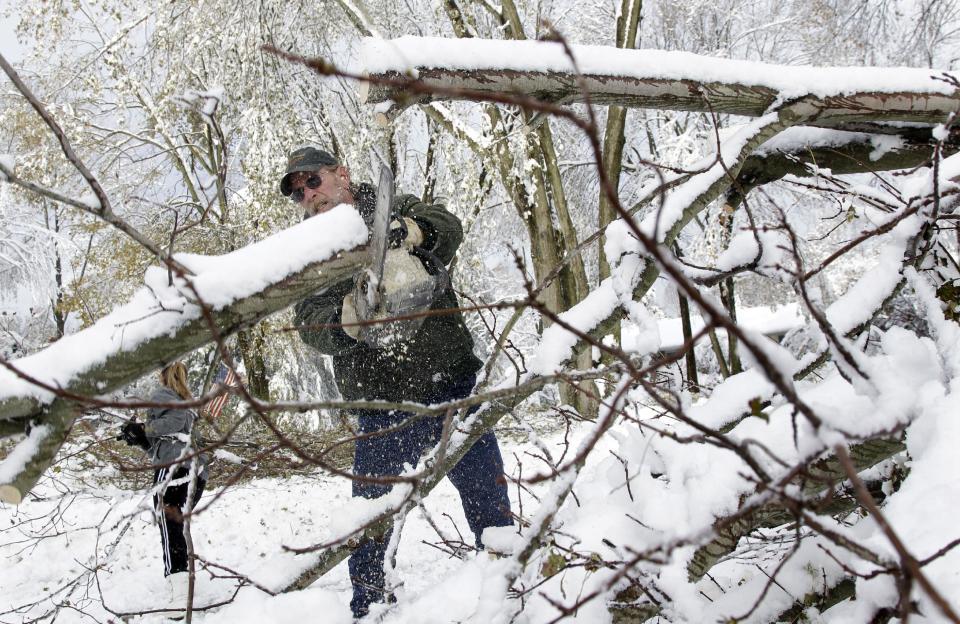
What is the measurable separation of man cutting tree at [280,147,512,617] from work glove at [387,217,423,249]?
27 cm

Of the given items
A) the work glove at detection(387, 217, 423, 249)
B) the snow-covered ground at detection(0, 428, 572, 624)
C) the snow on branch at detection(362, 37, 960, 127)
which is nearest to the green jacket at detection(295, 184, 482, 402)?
the work glove at detection(387, 217, 423, 249)

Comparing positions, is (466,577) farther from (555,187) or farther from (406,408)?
(555,187)

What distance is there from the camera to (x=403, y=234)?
1.96 metres

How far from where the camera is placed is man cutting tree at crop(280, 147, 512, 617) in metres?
2.41

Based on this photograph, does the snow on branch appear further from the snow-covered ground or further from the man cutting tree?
the snow-covered ground

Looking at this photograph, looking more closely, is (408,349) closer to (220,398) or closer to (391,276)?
(391,276)

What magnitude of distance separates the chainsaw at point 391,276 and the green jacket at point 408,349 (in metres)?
0.17

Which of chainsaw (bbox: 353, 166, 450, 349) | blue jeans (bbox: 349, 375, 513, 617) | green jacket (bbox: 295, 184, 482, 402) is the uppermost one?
green jacket (bbox: 295, 184, 482, 402)

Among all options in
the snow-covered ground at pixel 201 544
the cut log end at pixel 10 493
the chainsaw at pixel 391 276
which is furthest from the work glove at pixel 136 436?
the cut log end at pixel 10 493

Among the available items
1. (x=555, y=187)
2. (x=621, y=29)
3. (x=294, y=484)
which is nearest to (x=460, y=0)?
(x=621, y=29)

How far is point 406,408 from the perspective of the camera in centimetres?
96

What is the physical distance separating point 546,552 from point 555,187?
22.1 feet

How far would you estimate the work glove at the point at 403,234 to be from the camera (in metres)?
1.92

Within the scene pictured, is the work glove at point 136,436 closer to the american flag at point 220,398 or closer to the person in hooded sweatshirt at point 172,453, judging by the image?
the person in hooded sweatshirt at point 172,453
